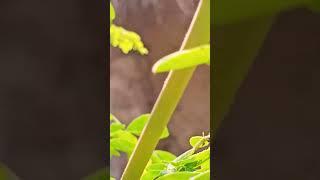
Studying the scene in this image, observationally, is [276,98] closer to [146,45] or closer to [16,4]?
[146,45]

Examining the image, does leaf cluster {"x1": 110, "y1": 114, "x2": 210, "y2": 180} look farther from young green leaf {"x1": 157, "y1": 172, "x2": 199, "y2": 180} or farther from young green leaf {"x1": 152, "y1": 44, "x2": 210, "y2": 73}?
young green leaf {"x1": 152, "y1": 44, "x2": 210, "y2": 73}

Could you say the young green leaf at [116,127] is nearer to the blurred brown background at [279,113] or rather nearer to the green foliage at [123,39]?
the green foliage at [123,39]

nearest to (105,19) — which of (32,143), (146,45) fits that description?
(146,45)

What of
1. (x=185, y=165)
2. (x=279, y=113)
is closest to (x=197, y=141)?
(x=185, y=165)

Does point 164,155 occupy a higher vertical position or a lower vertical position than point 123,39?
lower

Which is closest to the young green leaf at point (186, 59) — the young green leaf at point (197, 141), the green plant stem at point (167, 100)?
the green plant stem at point (167, 100)

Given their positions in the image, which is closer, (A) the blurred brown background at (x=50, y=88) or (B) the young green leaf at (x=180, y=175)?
(B) the young green leaf at (x=180, y=175)

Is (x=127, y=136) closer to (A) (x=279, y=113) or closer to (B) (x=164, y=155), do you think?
(B) (x=164, y=155)
